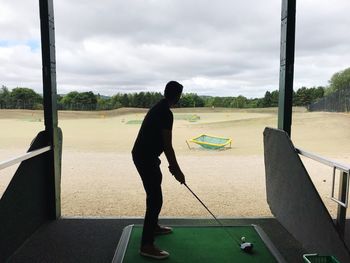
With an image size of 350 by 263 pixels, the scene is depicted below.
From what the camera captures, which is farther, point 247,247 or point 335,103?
point 335,103

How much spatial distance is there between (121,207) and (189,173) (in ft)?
10.7

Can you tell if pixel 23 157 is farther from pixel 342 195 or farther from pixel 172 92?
pixel 342 195

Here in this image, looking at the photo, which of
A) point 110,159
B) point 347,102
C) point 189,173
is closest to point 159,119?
point 189,173

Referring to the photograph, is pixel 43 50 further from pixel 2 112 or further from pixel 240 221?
pixel 2 112

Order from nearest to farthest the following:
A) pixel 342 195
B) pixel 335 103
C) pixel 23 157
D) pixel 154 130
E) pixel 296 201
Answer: pixel 342 195 < pixel 154 130 < pixel 23 157 < pixel 296 201 < pixel 335 103

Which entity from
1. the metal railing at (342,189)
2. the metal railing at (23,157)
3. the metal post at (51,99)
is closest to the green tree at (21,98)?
the metal post at (51,99)

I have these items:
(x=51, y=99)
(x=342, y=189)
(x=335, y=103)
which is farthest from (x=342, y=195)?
(x=335, y=103)

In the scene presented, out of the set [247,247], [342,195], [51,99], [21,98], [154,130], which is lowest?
[247,247]

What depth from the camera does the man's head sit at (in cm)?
264

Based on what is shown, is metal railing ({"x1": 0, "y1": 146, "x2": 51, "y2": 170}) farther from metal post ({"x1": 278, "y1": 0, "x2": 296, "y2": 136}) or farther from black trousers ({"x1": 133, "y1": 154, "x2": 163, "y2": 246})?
metal post ({"x1": 278, "y1": 0, "x2": 296, "y2": 136})

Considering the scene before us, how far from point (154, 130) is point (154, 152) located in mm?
179

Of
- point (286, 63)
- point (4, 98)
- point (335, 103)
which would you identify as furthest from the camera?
point (4, 98)

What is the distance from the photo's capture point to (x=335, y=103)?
76.3 feet

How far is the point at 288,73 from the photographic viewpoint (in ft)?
11.0
